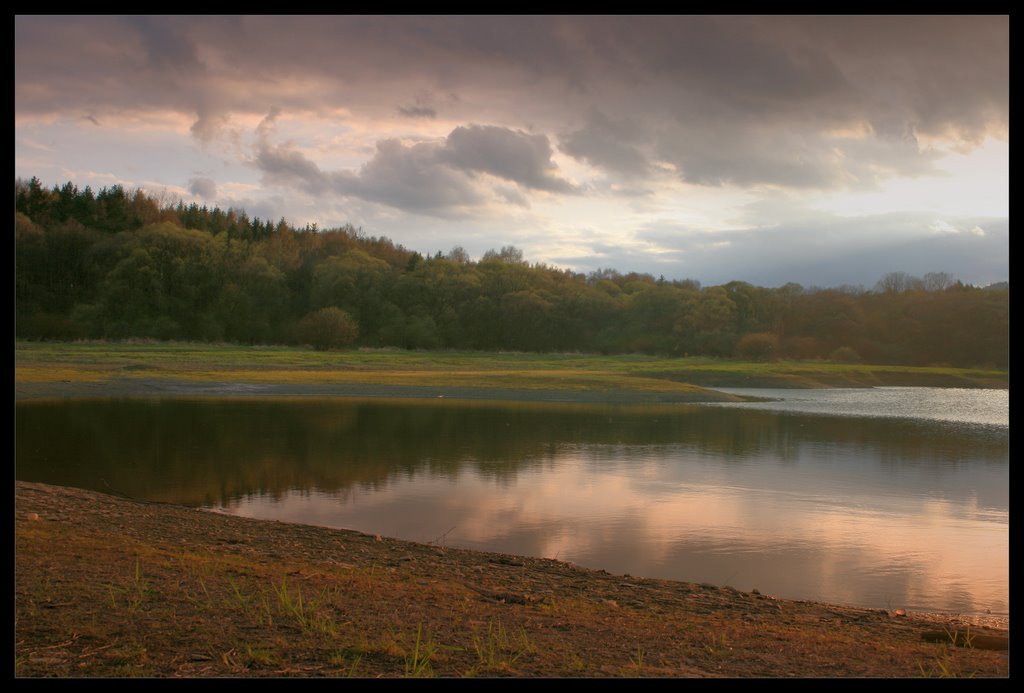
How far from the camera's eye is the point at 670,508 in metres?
15.0

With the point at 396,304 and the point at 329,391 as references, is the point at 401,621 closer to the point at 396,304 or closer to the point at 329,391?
the point at 329,391

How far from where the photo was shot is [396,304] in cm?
9362

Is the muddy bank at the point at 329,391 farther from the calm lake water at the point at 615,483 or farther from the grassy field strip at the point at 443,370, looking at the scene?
the calm lake water at the point at 615,483

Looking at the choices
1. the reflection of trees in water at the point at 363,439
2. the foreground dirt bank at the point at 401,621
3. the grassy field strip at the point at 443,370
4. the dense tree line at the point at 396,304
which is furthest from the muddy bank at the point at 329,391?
the dense tree line at the point at 396,304

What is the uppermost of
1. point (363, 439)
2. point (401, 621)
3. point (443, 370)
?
point (401, 621)

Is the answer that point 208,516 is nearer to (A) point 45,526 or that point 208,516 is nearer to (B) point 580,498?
(A) point 45,526

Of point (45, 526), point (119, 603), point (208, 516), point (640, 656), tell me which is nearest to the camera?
point (640, 656)

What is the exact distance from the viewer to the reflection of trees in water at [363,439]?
17.2 metres

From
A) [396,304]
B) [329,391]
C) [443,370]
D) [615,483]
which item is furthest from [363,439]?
[396,304]

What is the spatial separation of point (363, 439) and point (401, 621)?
17350 millimetres

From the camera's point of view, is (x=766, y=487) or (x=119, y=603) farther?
(x=766, y=487)

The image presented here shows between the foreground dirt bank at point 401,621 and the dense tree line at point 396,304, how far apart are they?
69585 mm

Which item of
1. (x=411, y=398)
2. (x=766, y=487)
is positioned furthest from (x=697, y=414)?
(x=766, y=487)

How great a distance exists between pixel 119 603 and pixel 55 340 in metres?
76.8
